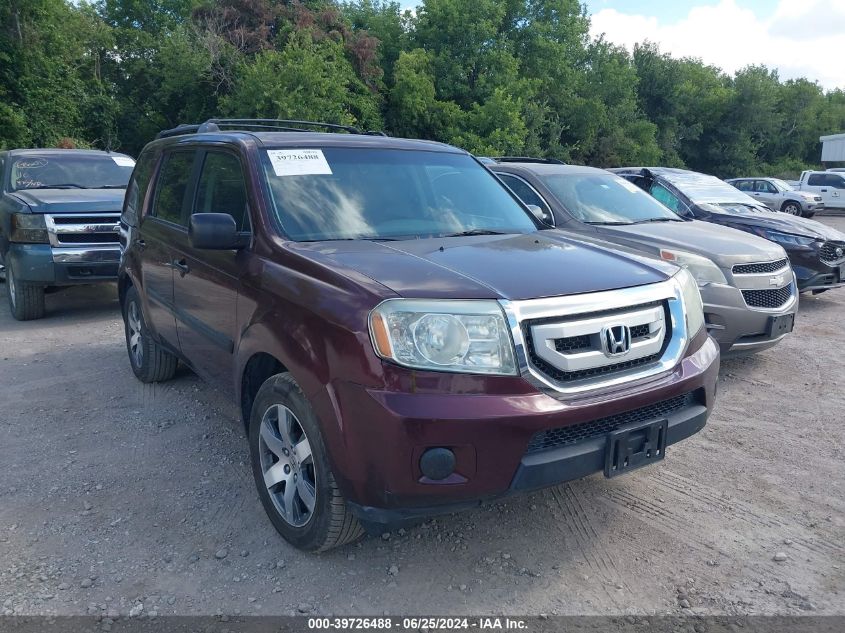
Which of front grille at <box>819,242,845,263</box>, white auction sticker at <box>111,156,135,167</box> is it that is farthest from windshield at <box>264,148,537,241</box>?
white auction sticker at <box>111,156,135,167</box>

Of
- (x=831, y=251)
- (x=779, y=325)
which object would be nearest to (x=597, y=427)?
(x=779, y=325)

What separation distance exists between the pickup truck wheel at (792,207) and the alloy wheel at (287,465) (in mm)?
25427

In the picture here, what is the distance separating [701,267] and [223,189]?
374 centimetres

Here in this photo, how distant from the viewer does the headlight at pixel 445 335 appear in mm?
2600

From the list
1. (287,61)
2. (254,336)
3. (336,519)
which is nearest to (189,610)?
(336,519)

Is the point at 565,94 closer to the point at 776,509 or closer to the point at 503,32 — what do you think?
the point at 503,32

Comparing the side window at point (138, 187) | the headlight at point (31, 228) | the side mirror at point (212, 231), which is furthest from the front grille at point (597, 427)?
the headlight at point (31, 228)

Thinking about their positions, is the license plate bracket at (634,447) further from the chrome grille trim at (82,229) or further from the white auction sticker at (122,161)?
the white auction sticker at (122,161)

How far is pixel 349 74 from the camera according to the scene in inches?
1039

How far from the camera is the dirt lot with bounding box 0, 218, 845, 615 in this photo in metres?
2.86

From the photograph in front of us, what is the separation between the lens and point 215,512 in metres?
3.56

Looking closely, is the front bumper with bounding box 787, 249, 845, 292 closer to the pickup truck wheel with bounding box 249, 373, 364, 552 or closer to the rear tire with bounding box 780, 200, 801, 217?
the pickup truck wheel with bounding box 249, 373, 364, 552

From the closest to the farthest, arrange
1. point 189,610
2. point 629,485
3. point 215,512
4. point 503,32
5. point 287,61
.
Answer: point 189,610, point 215,512, point 629,485, point 287,61, point 503,32

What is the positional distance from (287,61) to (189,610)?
22.8 metres
